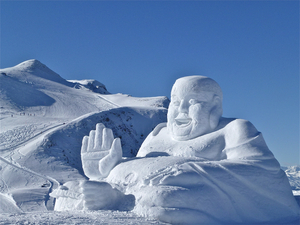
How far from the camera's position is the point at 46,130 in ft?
62.4

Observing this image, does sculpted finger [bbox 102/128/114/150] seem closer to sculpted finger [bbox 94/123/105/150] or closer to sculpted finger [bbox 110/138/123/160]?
sculpted finger [bbox 94/123/105/150]

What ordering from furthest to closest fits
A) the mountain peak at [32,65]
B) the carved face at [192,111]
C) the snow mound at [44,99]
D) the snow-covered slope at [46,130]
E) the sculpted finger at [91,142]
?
the mountain peak at [32,65], the snow mound at [44,99], the snow-covered slope at [46,130], the sculpted finger at [91,142], the carved face at [192,111]

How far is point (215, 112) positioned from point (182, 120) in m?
0.62

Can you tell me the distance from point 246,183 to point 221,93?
2.02 metres

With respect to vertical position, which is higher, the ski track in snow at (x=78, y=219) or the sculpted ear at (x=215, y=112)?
the sculpted ear at (x=215, y=112)

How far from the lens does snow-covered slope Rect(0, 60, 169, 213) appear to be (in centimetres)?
1267

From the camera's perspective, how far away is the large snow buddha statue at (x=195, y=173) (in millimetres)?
4461

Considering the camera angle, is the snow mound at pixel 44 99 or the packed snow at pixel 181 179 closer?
the packed snow at pixel 181 179

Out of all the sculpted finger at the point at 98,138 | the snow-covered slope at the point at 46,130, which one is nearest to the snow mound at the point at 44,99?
the snow-covered slope at the point at 46,130

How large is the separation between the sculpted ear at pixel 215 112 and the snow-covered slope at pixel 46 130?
574cm

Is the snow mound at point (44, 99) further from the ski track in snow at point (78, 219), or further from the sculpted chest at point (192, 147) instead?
the ski track in snow at point (78, 219)

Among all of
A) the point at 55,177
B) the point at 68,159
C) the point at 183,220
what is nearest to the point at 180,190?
the point at 183,220

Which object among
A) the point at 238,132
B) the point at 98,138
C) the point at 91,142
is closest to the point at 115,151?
the point at 98,138

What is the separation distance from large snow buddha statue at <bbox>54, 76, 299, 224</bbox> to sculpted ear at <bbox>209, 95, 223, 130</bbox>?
18mm
